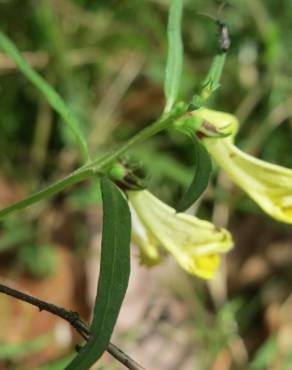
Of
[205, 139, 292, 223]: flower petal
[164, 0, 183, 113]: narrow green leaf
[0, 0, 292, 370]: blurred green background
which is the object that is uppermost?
[0, 0, 292, 370]: blurred green background

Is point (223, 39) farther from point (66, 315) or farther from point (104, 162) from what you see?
point (66, 315)

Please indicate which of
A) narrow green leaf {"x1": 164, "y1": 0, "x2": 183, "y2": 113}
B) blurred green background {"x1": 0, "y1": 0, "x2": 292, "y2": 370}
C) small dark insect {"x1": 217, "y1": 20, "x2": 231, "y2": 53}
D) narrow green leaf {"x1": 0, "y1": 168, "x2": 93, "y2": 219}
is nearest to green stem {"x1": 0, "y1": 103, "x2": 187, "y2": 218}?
narrow green leaf {"x1": 0, "y1": 168, "x2": 93, "y2": 219}

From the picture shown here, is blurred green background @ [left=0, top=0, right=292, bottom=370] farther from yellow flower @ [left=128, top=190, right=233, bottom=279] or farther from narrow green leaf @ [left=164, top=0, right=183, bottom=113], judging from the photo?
narrow green leaf @ [left=164, top=0, right=183, bottom=113]

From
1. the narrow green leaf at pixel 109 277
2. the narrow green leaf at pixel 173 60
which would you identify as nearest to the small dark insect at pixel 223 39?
the narrow green leaf at pixel 173 60

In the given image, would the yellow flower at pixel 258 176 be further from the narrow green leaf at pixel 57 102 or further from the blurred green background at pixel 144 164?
the blurred green background at pixel 144 164

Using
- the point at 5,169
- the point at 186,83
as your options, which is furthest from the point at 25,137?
the point at 186,83

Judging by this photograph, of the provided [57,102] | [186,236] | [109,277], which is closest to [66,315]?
[109,277]
